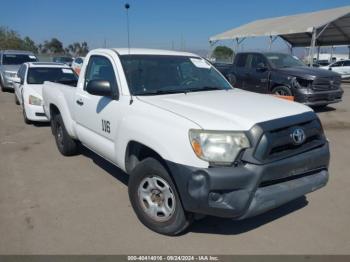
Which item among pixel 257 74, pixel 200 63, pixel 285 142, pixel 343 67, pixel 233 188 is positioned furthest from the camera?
pixel 343 67

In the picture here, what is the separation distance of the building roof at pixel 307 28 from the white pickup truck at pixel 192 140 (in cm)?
2121

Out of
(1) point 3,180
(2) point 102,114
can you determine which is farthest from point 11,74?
(2) point 102,114

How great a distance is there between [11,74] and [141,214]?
14.4 m

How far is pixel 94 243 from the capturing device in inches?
141

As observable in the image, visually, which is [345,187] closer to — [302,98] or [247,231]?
[247,231]

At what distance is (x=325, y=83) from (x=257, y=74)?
2050 mm

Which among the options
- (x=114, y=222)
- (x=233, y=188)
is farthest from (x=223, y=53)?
(x=233, y=188)

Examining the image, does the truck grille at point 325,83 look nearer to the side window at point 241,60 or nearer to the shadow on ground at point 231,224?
the side window at point 241,60

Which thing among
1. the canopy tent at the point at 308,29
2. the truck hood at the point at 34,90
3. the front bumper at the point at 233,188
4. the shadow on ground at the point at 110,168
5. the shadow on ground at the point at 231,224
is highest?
the canopy tent at the point at 308,29

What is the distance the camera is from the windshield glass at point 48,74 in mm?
9959

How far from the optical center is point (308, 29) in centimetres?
2322

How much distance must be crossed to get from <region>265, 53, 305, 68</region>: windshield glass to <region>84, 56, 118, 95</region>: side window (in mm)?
7676

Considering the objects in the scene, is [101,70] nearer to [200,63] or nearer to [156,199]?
[200,63]

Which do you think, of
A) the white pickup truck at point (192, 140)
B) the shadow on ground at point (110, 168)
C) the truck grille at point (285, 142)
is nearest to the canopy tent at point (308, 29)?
the shadow on ground at point (110, 168)
